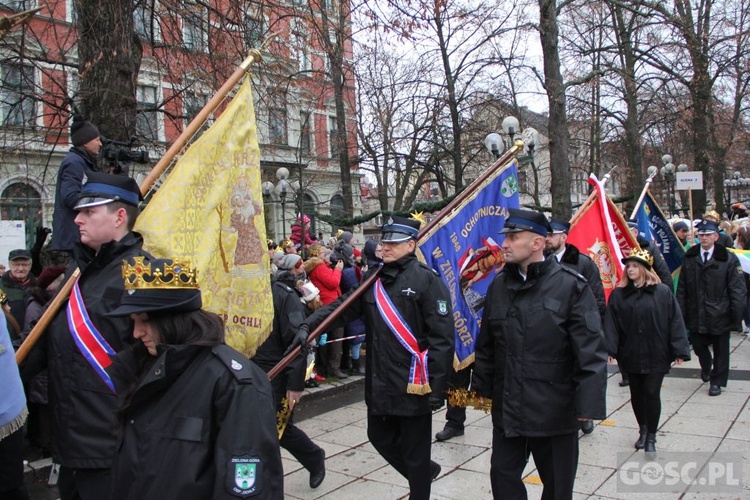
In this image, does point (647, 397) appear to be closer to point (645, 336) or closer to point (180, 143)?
point (645, 336)

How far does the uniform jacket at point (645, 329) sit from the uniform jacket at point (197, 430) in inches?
187

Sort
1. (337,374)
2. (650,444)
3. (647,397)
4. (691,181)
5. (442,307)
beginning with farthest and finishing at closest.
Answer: (691,181) → (337,374) → (647,397) → (650,444) → (442,307)

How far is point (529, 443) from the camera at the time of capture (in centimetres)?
386

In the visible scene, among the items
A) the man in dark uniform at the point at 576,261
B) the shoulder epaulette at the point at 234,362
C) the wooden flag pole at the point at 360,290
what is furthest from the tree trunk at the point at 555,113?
the shoulder epaulette at the point at 234,362

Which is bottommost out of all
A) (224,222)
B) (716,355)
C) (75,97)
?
(716,355)

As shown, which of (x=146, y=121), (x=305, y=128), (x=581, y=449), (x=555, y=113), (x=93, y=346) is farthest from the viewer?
(x=305, y=128)

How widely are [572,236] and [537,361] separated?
13.7 ft

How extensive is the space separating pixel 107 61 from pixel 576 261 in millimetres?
5079

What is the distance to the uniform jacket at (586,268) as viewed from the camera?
20.9ft

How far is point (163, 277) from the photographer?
2.16 meters

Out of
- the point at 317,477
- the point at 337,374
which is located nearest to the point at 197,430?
the point at 317,477

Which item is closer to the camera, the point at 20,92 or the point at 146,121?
the point at 20,92

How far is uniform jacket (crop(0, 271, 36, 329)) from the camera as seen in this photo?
5.85 metres

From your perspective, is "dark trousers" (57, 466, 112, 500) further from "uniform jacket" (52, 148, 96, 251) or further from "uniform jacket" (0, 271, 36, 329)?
"uniform jacket" (0, 271, 36, 329)
